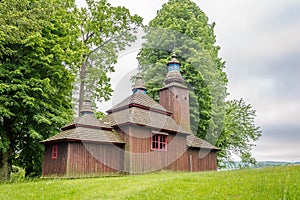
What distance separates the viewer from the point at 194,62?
88.2ft

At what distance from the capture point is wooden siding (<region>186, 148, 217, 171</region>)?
2309 cm

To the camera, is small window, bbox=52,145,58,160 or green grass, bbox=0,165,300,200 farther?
small window, bbox=52,145,58,160

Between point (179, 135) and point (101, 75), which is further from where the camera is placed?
point (101, 75)

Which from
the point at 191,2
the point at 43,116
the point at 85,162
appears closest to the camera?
the point at 85,162

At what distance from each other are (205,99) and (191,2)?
35.3ft

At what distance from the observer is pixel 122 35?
30.9m

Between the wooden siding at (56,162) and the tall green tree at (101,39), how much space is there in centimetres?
1051

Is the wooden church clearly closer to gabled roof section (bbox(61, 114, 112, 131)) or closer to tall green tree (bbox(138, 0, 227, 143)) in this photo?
gabled roof section (bbox(61, 114, 112, 131))

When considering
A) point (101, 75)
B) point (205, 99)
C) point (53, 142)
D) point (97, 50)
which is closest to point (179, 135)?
point (205, 99)

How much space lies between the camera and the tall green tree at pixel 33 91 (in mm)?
17938

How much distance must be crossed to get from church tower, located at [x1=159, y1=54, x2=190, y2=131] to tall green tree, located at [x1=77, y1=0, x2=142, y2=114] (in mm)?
7259

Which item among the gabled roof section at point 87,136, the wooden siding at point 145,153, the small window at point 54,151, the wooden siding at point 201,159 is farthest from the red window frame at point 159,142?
the small window at point 54,151

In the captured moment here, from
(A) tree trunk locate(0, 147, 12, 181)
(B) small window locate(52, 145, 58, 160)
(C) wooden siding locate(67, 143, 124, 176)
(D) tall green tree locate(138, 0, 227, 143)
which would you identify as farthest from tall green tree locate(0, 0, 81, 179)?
(D) tall green tree locate(138, 0, 227, 143)

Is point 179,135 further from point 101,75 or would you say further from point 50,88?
point 101,75
